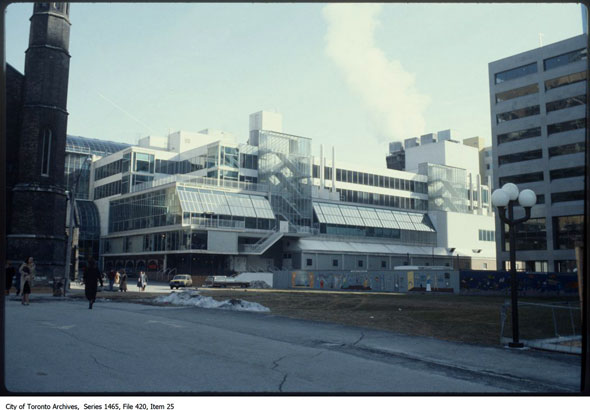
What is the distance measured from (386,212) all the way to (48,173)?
56.9 meters

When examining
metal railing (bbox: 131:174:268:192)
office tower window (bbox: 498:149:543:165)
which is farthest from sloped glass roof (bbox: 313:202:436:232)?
office tower window (bbox: 498:149:543:165)

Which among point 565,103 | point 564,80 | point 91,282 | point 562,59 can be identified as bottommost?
point 91,282

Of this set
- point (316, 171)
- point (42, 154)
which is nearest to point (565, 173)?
point (316, 171)

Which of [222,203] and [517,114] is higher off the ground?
[517,114]

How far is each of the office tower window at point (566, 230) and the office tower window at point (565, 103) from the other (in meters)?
11.8

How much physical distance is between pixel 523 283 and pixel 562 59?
2865 centimetres

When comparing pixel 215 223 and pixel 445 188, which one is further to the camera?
pixel 445 188

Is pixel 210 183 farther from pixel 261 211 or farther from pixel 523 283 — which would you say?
pixel 523 283

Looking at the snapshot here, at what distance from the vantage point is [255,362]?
8906 millimetres

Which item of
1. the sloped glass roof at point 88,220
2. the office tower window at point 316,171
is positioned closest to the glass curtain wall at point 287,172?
the office tower window at point 316,171

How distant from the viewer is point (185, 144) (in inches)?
3420

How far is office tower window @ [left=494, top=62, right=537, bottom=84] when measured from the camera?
203ft

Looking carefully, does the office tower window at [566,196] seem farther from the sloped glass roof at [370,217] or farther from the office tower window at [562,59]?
the sloped glass roof at [370,217]
